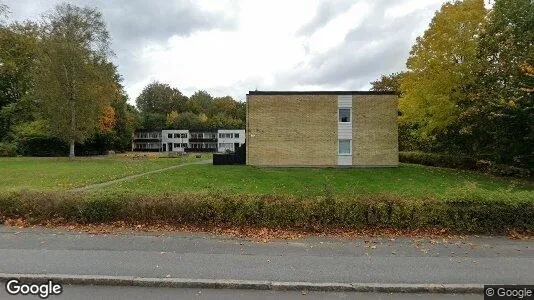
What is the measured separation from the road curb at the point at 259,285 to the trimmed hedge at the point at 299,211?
3.00 m

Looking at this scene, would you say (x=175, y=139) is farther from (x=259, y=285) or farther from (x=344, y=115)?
(x=259, y=285)

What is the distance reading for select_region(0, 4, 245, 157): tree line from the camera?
3406 centimetres

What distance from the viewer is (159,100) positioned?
99.9 metres

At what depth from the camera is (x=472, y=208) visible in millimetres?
8070

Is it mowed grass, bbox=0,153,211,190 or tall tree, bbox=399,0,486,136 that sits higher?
tall tree, bbox=399,0,486,136

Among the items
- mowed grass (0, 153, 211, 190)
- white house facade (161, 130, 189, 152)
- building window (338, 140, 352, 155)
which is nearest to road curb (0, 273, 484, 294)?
mowed grass (0, 153, 211, 190)

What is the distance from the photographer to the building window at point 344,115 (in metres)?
27.9

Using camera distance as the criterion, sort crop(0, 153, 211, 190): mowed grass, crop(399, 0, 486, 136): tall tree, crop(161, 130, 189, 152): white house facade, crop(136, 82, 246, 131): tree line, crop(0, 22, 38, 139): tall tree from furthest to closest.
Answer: crop(136, 82, 246, 131): tree line, crop(161, 130, 189, 152): white house facade, crop(0, 22, 38, 139): tall tree, crop(399, 0, 486, 136): tall tree, crop(0, 153, 211, 190): mowed grass

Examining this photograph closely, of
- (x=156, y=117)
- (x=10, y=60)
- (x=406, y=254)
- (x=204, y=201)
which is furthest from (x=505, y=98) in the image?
(x=156, y=117)

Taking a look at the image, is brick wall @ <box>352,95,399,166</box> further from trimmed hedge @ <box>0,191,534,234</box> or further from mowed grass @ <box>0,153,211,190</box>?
trimmed hedge @ <box>0,191,534,234</box>

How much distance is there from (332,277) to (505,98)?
18.5 meters

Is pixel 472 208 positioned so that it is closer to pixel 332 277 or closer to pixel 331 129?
pixel 332 277

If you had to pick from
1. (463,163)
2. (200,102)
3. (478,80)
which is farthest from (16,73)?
(200,102)

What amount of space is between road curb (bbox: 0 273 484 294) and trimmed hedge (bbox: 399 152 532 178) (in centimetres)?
1974
